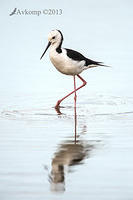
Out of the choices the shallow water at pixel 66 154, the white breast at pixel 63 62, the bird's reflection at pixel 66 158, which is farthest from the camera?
the white breast at pixel 63 62

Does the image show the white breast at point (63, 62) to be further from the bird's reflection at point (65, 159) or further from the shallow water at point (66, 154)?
the bird's reflection at point (65, 159)

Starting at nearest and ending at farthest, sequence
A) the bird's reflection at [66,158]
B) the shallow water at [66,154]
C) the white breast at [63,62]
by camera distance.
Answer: the shallow water at [66,154] → the bird's reflection at [66,158] → the white breast at [63,62]

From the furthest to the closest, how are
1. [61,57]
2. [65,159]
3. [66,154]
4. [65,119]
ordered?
[61,57]
[65,119]
[66,154]
[65,159]

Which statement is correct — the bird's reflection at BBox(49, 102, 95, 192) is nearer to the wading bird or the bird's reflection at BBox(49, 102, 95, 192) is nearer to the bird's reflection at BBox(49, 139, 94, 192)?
the bird's reflection at BBox(49, 139, 94, 192)

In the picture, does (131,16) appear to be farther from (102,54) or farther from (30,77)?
(30,77)

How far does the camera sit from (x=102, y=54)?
1298 cm

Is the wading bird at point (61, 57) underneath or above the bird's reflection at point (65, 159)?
above

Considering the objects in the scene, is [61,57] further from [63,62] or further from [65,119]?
[65,119]

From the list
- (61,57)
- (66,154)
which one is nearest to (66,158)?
(66,154)

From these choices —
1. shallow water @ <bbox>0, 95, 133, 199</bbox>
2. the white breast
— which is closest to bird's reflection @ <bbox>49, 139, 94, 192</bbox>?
shallow water @ <bbox>0, 95, 133, 199</bbox>

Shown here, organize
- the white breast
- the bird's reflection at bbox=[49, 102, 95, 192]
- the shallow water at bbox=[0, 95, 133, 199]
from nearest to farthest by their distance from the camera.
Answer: the shallow water at bbox=[0, 95, 133, 199], the bird's reflection at bbox=[49, 102, 95, 192], the white breast

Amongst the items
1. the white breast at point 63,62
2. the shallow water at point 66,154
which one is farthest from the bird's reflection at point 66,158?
the white breast at point 63,62

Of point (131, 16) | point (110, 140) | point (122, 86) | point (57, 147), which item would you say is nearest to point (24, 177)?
point (57, 147)

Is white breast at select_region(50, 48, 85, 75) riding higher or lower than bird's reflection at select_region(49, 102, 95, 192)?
higher
